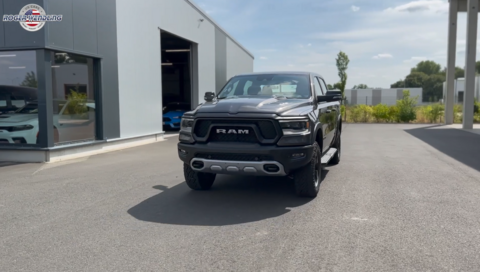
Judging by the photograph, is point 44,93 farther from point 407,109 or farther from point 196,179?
point 407,109

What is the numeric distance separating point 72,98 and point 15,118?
4.69ft

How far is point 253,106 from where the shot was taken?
575cm

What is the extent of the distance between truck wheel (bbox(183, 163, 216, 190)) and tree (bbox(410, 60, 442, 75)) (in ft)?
412

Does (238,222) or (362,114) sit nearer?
(238,222)

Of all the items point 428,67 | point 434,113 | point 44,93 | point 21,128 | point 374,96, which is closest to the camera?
point 44,93

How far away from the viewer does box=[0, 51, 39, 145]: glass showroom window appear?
9.68m

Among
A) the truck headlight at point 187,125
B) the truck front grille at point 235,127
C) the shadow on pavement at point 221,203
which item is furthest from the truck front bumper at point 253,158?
the shadow on pavement at point 221,203

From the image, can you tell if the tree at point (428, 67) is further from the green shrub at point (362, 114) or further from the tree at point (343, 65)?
the green shrub at point (362, 114)

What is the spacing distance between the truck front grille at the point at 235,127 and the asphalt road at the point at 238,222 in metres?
0.97

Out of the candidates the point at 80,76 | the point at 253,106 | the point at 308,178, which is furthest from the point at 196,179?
the point at 80,76

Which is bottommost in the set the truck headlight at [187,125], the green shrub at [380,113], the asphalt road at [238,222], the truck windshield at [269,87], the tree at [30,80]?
the asphalt road at [238,222]

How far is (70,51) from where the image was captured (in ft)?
33.6

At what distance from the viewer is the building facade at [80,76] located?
31.3 ft

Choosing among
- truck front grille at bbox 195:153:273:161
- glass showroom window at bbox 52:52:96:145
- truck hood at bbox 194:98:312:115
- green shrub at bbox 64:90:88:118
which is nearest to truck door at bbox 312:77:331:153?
truck hood at bbox 194:98:312:115
